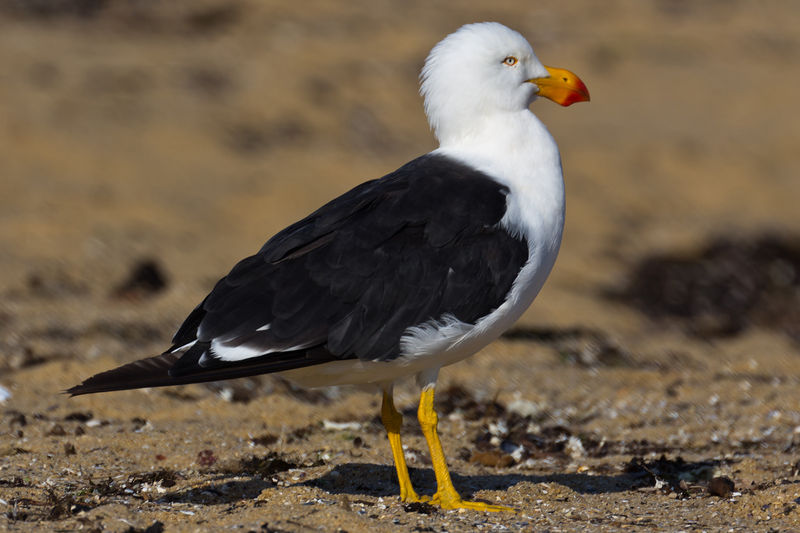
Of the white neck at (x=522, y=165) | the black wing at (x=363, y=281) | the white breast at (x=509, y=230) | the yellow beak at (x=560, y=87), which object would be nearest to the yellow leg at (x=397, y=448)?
the white breast at (x=509, y=230)

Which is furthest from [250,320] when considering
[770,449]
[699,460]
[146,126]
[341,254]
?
[146,126]

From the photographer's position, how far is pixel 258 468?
18.3 feet

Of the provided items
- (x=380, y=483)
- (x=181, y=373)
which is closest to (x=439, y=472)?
(x=380, y=483)

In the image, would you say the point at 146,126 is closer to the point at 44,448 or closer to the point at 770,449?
the point at 44,448

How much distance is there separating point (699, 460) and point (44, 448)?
3.26 metres

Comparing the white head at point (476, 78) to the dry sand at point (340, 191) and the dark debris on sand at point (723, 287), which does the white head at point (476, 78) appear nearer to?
the dry sand at point (340, 191)

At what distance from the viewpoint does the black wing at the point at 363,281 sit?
473cm

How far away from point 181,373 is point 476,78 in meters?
2.00

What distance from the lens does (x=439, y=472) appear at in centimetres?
510

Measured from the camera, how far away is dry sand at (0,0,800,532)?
210 inches

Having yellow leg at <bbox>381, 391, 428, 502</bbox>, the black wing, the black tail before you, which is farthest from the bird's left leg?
the black tail

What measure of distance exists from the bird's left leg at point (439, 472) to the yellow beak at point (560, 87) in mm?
1598

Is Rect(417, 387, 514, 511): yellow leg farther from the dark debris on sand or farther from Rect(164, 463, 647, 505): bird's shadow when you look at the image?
the dark debris on sand

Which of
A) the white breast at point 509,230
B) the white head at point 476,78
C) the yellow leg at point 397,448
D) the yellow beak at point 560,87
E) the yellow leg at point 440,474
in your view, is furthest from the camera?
the yellow beak at point 560,87
